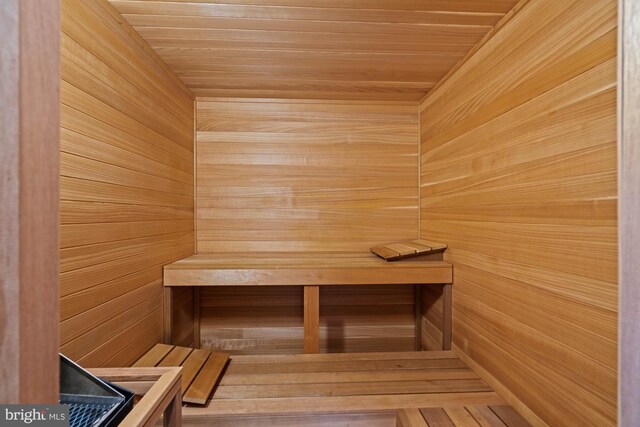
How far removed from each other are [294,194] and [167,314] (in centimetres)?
124

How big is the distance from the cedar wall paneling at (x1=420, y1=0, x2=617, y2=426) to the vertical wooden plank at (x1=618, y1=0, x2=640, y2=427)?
0.24m

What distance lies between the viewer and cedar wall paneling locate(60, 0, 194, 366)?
1188mm

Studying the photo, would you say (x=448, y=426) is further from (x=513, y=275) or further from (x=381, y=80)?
(x=381, y=80)

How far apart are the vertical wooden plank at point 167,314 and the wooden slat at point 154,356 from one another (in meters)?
0.14

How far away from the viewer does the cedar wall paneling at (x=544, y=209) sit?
0.98 metres

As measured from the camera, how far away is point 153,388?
0.91 m

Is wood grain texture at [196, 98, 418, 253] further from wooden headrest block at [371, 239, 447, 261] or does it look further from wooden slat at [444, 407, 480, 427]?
wooden slat at [444, 407, 480, 427]

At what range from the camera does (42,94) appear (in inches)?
19.2

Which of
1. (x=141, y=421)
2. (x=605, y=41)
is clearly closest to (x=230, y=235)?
(x=141, y=421)

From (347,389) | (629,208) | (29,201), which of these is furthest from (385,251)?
(29,201)

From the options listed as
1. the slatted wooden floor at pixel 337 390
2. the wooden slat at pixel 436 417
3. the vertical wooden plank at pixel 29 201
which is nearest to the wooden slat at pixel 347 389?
the slatted wooden floor at pixel 337 390

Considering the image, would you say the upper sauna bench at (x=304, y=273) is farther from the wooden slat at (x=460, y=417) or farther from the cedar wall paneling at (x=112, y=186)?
the wooden slat at (x=460, y=417)

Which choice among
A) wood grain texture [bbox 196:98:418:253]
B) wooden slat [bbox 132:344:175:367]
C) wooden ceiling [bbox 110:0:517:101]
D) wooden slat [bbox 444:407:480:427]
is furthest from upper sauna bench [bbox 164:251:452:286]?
wooden ceiling [bbox 110:0:517:101]

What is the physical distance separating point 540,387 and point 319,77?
2.02 m
